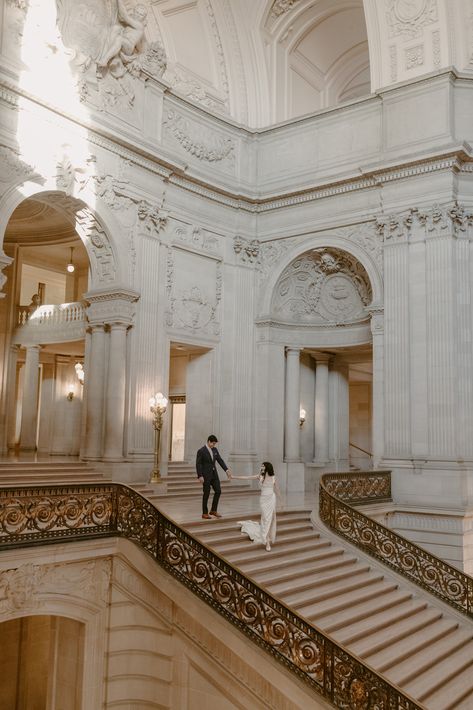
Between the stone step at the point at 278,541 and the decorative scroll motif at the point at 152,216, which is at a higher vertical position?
the decorative scroll motif at the point at 152,216

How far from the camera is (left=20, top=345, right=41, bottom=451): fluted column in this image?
18.4 metres

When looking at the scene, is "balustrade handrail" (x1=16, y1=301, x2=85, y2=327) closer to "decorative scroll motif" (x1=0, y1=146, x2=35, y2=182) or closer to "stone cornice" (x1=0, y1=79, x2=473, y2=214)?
"stone cornice" (x1=0, y1=79, x2=473, y2=214)

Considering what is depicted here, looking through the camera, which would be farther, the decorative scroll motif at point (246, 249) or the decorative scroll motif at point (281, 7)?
the decorative scroll motif at point (281, 7)

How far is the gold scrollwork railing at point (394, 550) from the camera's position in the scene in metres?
10.3

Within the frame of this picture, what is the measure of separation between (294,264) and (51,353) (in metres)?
8.32

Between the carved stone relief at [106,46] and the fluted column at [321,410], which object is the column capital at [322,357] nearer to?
the fluted column at [321,410]

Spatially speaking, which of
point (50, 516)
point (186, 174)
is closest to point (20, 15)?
point (186, 174)

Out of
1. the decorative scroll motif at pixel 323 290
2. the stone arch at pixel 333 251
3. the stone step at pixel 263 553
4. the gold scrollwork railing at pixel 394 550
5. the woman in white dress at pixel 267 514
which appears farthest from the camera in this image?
the decorative scroll motif at pixel 323 290

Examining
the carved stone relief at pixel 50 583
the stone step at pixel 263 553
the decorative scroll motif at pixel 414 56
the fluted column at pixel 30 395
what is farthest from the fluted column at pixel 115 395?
the decorative scroll motif at pixel 414 56

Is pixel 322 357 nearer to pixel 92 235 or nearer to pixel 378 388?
pixel 378 388

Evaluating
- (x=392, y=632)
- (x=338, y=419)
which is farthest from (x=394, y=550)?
(x=338, y=419)

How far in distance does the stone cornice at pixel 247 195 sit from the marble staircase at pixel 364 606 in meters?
8.13

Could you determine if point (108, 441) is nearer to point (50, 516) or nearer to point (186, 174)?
point (50, 516)

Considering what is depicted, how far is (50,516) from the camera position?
322 inches
